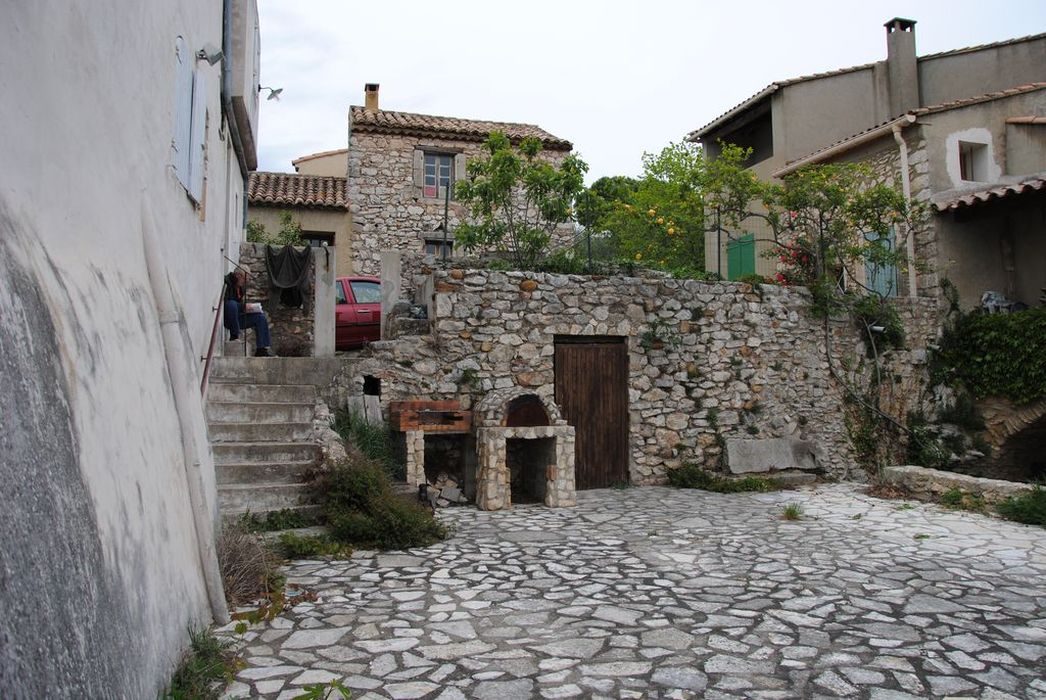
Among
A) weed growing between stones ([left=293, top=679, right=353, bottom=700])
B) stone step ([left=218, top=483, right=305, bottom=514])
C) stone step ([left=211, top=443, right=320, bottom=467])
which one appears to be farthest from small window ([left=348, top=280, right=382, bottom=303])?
weed growing between stones ([left=293, top=679, right=353, bottom=700])

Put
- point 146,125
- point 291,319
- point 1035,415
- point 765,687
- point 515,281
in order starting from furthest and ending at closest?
point 291,319 → point 1035,415 → point 515,281 → point 146,125 → point 765,687

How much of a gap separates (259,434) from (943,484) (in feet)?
26.0

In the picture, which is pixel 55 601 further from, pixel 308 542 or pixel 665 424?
pixel 665 424

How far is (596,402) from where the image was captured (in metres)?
9.62

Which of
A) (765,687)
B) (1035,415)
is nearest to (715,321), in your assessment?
(1035,415)

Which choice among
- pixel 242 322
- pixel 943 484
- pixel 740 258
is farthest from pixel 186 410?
pixel 740 258

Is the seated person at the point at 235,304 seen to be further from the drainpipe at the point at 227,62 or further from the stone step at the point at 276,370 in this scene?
the drainpipe at the point at 227,62

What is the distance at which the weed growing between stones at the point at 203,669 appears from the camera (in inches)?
112

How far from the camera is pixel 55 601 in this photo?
6.10ft

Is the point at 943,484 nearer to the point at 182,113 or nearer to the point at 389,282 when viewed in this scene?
the point at 389,282

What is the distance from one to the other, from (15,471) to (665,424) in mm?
8774

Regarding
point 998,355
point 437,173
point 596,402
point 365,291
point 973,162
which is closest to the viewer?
point 596,402

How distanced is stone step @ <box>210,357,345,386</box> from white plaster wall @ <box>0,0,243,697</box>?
136 inches

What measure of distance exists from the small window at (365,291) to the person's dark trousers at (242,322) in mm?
1931
